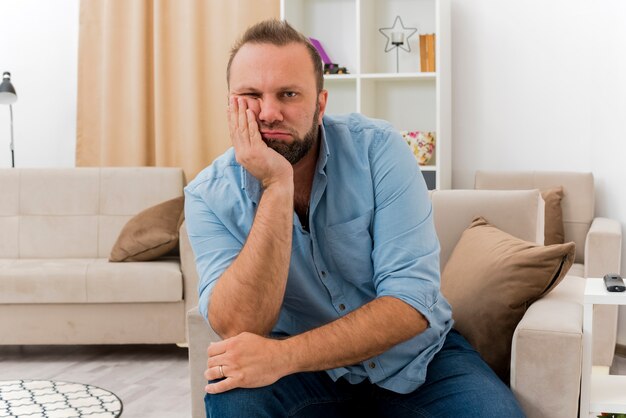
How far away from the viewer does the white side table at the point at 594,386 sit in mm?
1813

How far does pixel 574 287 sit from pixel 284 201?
2.81 feet

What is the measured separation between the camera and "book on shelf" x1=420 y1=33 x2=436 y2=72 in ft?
13.9

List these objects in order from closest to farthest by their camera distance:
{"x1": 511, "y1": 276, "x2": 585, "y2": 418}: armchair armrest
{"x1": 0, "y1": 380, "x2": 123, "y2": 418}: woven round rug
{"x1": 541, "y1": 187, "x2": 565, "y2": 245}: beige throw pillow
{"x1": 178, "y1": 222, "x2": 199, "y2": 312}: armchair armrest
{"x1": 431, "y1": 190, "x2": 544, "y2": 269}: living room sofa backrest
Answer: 1. {"x1": 511, "y1": 276, "x2": 585, "y2": 418}: armchair armrest
2. {"x1": 431, "y1": 190, "x2": 544, "y2": 269}: living room sofa backrest
3. {"x1": 0, "y1": 380, "x2": 123, "y2": 418}: woven round rug
4. {"x1": 178, "y1": 222, "x2": 199, "y2": 312}: armchair armrest
5. {"x1": 541, "y1": 187, "x2": 565, "y2": 245}: beige throw pillow

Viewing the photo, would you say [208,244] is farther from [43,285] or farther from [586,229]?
[586,229]

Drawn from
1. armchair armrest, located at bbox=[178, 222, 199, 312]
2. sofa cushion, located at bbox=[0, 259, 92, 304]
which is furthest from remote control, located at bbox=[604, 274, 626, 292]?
sofa cushion, located at bbox=[0, 259, 92, 304]

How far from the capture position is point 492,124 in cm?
437

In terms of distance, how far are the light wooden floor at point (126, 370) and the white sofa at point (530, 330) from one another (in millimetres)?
1107

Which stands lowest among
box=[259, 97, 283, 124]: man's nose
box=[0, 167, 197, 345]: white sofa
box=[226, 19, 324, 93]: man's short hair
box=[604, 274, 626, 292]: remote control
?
box=[0, 167, 197, 345]: white sofa

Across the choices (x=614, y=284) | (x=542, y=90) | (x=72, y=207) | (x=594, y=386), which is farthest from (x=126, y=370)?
(x=542, y=90)

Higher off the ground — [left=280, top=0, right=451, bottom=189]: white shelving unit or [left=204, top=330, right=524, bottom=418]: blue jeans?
[left=280, top=0, right=451, bottom=189]: white shelving unit

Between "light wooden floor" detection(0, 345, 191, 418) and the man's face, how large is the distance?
1460mm

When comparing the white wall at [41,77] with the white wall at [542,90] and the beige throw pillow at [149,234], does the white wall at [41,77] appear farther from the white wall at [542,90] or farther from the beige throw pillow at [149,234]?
the white wall at [542,90]

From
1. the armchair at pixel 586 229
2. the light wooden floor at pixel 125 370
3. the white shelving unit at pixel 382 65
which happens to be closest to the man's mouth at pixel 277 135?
the light wooden floor at pixel 125 370

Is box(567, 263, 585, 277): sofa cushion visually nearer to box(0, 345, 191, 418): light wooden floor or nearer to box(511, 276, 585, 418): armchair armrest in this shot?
box(0, 345, 191, 418): light wooden floor
